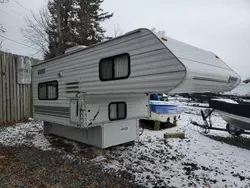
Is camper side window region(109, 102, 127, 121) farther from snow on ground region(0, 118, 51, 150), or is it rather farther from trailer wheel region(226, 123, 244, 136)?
trailer wheel region(226, 123, 244, 136)

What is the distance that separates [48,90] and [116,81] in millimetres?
3478

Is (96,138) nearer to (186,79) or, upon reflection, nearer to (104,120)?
(104,120)

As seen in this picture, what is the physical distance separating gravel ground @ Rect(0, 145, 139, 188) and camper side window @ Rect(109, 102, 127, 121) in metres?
1.21

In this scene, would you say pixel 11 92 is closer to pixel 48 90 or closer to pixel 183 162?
pixel 48 90

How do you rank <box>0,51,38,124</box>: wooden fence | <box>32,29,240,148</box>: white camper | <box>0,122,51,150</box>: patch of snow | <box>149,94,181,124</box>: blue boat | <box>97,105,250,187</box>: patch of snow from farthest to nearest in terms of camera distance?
<box>0,51,38,124</box>: wooden fence, <box>149,94,181,124</box>: blue boat, <box>0,122,51,150</box>: patch of snow, <box>97,105,250,187</box>: patch of snow, <box>32,29,240,148</box>: white camper

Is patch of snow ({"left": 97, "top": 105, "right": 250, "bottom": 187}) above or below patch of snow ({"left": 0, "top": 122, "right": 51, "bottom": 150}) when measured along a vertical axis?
below

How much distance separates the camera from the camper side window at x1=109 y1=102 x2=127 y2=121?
5319 mm

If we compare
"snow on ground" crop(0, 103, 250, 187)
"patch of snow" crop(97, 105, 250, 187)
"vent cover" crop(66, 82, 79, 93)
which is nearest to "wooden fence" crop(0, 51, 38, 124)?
"snow on ground" crop(0, 103, 250, 187)

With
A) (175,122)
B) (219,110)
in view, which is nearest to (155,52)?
(219,110)

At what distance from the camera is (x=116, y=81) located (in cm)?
384

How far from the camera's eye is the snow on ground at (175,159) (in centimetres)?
401

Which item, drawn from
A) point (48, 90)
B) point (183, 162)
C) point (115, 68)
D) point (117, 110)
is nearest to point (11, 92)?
point (48, 90)

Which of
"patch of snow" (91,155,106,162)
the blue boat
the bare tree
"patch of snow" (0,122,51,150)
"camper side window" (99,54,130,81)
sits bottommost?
"patch of snow" (91,155,106,162)

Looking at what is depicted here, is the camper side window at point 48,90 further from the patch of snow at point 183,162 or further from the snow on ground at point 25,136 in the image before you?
the patch of snow at point 183,162
